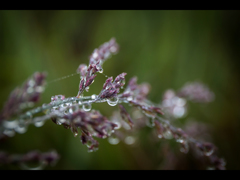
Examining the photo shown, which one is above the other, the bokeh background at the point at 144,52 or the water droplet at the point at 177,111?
the bokeh background at the point at 144,52

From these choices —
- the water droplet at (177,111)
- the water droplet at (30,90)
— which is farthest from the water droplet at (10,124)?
the water droplet at (177,111)

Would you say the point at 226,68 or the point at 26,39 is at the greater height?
the point at 26,39

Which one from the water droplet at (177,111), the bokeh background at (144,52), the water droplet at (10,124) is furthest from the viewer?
the bokeh background at (144,52)

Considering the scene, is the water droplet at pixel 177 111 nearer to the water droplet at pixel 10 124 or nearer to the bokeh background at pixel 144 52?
the bokeh background at pixel 144 52

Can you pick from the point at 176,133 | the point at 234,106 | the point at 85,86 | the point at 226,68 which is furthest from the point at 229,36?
the point at 85,86

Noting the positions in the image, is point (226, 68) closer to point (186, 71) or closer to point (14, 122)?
point (186, 71)

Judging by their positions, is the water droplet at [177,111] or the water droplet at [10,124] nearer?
the water droplet at [10,124]

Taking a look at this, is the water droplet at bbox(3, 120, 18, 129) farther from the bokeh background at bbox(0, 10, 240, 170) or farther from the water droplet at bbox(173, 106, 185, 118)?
A: the bokeh background at bbox(0, 10, 240, 170)

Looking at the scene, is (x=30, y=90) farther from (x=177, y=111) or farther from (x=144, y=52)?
(x=144, y=52)
